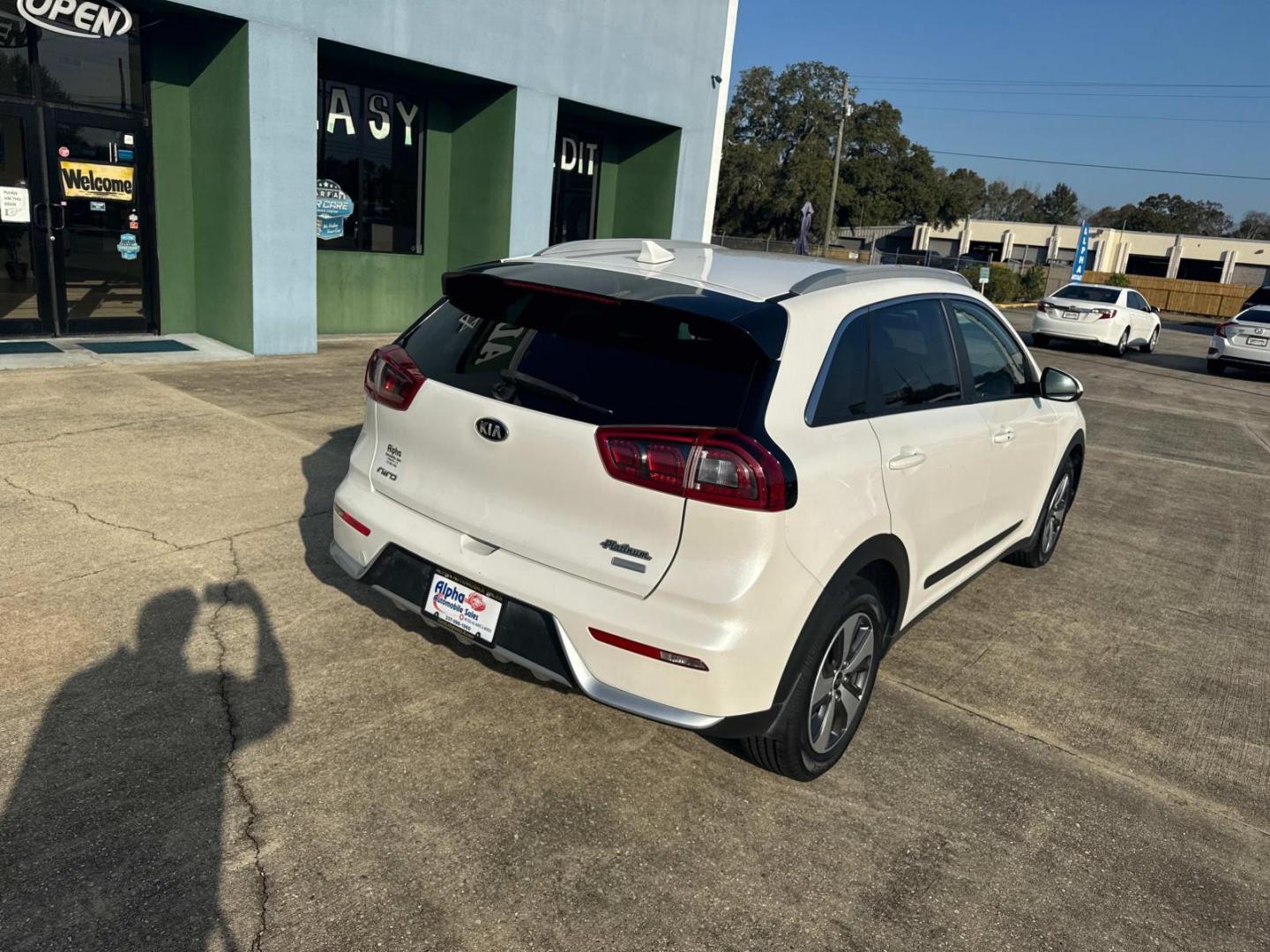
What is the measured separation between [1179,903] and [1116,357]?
67.0 feet

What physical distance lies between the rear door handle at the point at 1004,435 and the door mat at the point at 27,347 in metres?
8.81

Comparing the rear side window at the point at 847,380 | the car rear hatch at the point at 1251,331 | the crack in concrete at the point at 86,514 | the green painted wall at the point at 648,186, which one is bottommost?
the crack in concrete at the point at 86,514

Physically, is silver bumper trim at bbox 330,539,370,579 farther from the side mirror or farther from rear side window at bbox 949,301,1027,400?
the side mirror

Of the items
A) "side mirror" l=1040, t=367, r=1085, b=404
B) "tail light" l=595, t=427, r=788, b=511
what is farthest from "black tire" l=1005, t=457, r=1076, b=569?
"tail light" l=595, t=427, r=788, b=511

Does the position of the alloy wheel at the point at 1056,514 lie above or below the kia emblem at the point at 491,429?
below

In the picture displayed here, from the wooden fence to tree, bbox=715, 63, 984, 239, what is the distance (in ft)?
69.8

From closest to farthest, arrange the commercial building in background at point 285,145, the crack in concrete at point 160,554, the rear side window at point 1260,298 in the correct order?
1. the crack in concrete at point 160,554
2. the commercial building in background at point 285,145
3. the rear side window at point 1260,298

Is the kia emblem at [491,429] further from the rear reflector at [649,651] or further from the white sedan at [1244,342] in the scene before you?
the white sedan at [1244,342]

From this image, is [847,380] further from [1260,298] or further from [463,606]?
[1260,298]

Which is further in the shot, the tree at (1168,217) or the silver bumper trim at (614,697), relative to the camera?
the tree at (1168,217)

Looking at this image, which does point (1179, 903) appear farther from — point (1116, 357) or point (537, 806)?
point (1116, 357)

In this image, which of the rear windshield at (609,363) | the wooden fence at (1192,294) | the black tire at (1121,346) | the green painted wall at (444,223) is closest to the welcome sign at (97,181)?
the green painted wall at (444,223)

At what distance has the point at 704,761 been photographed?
3.40 meters

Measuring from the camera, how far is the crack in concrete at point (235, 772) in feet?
8.21
